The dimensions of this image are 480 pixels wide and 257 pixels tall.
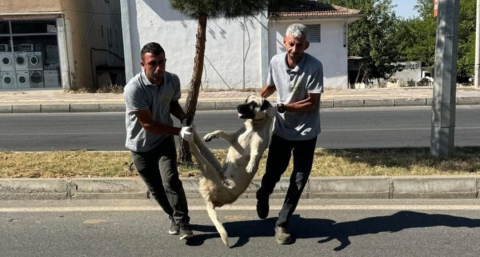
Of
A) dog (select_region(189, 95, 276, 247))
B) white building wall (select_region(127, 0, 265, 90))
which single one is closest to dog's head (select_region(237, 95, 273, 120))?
dog (select_region(189, 95, 276, 247))

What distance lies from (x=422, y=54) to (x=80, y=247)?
34825mm

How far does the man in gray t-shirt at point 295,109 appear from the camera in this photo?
3.65 m

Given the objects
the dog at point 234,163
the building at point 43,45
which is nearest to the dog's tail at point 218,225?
the dog at point 234,163

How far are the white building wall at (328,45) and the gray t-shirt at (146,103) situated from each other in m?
14.9

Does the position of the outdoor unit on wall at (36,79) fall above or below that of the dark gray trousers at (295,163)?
above

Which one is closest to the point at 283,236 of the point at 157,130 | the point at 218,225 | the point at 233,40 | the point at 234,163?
the point at 218,225

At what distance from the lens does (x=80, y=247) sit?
380cm

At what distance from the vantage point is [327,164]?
574cm

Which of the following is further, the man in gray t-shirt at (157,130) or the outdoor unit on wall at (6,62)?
the outdoor unit on wall at (6,62)

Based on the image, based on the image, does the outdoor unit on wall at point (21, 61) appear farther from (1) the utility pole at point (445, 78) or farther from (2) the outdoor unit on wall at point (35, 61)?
(1) the utility pole at point (445, 78)

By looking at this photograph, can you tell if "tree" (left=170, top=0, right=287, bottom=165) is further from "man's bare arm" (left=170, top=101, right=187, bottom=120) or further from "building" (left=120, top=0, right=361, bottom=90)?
"building" (left=120, top=0, right=361, bottom=90)

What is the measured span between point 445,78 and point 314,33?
1340 cm

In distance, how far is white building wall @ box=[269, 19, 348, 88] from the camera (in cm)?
1836

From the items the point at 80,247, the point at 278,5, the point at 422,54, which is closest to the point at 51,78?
the point at 278,5
